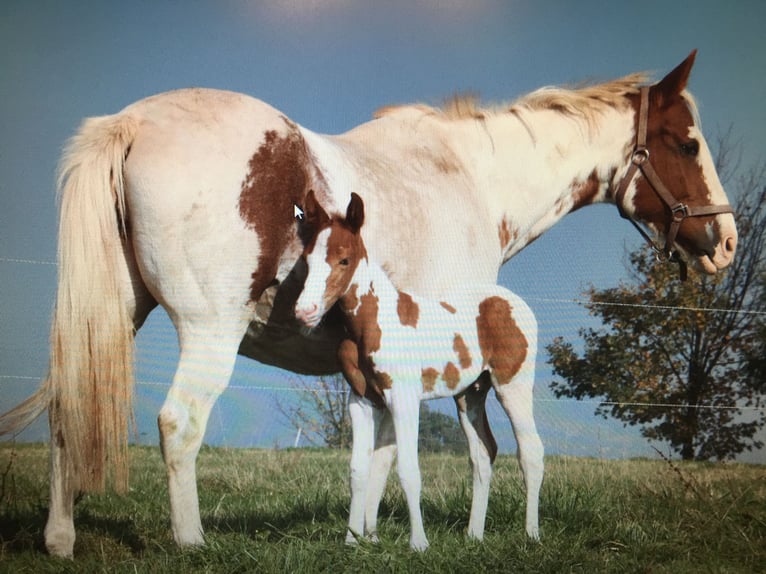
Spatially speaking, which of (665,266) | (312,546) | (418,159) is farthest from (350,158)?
(665,266)

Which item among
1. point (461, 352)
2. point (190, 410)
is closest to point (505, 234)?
point (461, 352)

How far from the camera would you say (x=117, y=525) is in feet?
10.7

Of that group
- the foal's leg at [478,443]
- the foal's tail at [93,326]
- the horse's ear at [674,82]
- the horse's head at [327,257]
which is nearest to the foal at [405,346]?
the horse's head at [327,257]

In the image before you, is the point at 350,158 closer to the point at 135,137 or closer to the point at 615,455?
the point at 135,137

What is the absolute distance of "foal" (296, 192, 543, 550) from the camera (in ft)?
7.48

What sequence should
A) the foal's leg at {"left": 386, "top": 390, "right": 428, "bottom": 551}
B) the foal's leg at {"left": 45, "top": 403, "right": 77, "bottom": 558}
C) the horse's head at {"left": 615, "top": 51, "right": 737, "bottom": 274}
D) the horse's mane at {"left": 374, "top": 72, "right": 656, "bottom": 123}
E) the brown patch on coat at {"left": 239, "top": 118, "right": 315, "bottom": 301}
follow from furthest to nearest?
the horse's mane at {"left": 374, "top": 72, "right": 656, "bottom": 123}
the horse's head at {"left": 615, "top": 51, "right": 737, "bottom": 274}
the foal's leg at {"left": 45, "top": 403, "right": 77, "bottom": 558}
the brown patch on coat at {"left": 239, "top": 118, "right": 315, "bottom": 301}
the foal's leg at {"left": 386, "top": 390, "right": 428, "bottom": 551}

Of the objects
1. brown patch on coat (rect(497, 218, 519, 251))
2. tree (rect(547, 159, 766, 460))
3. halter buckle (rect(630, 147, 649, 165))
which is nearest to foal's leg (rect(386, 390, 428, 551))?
brown patch on coat (rect(497, 218, 519, 251))

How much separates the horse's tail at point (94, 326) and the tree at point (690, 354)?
301cm

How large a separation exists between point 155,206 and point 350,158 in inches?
31.6

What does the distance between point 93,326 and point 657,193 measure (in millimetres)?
2545

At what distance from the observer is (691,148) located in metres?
3.48

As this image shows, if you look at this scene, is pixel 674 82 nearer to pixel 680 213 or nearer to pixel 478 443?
pixel 680 213

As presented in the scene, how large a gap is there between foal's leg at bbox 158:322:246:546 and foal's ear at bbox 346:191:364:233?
0.57 metres

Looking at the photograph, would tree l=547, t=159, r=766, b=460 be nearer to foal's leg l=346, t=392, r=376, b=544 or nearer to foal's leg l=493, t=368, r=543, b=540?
foal's leg l=493, t=368, r=543, b=540
